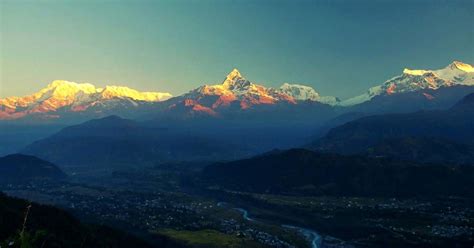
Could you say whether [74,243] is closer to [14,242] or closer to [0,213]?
[0,213]

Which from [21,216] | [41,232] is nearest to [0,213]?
[21,216]

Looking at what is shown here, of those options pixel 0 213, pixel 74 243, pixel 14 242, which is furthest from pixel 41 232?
pixel 0 213

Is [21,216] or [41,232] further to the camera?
[21,216]

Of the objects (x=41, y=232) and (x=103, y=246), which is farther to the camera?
(x=103, y=246)

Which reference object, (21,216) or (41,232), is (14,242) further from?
(21,216)

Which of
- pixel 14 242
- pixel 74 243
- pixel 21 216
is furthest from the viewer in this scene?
pixel 21 216

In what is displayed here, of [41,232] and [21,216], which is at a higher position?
[41,232]

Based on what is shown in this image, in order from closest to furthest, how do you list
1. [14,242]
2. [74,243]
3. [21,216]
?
[14,242]
[74,243]
[21,216]

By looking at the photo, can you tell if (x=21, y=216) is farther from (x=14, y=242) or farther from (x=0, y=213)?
(x=14, y=242)
